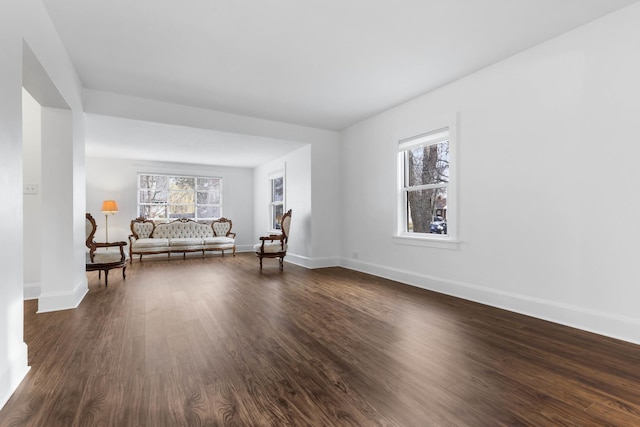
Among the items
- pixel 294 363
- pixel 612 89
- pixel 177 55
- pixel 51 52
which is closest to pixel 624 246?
pixel 612 89

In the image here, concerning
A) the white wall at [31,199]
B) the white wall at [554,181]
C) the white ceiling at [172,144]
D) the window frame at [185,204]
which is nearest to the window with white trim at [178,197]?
the window frame at [185,204]

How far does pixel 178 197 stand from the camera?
8.02 meters

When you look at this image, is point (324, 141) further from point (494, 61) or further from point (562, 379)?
point (562, 379)

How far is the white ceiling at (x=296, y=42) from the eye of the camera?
7.78 ft

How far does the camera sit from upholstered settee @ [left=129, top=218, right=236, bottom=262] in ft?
22.3

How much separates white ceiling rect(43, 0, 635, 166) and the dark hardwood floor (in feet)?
8.46

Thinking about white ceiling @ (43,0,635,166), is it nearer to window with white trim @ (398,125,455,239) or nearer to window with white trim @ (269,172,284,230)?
window with white trim @ (398,125,455,239)

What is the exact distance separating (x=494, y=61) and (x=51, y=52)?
4.10 metres

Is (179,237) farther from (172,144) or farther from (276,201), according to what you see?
(172,144)

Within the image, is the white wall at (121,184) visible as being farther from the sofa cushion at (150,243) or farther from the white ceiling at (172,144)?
the sofa cushion at (150,243)

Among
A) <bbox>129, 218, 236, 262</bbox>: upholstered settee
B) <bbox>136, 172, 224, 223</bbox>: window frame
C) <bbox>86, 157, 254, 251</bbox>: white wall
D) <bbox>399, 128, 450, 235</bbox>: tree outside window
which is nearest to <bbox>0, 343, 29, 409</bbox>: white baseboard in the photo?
<bbox>399, 128, 450, 235</bbox>: tree outside window

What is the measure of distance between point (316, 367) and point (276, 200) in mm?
5987

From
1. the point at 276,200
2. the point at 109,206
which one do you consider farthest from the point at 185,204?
the point at 276,200

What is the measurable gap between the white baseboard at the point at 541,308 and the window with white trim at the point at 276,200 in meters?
4.02
